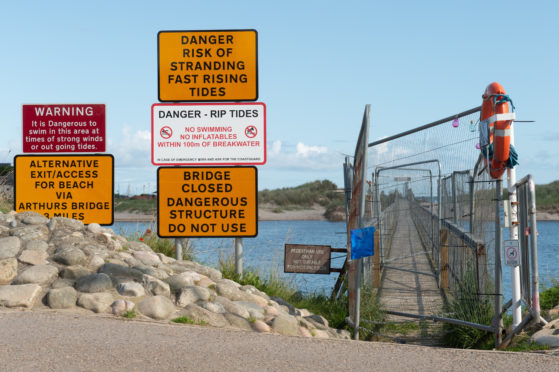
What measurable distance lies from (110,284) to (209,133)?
415cm

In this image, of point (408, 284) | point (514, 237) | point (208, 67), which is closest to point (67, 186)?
point (208, 67)

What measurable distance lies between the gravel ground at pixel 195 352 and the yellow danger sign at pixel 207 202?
465 centimetres

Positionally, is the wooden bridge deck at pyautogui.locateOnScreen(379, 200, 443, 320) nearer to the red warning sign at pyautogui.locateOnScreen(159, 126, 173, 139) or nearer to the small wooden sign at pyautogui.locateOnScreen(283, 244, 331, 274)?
the small wooden sign at pyautogui.locateOnScreen(283, 244, 331, 274)

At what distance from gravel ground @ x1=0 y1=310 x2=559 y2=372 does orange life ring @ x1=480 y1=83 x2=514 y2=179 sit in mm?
2613

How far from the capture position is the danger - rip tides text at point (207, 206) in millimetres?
12023

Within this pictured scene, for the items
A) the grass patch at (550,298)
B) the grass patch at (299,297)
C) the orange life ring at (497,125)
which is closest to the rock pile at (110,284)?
the grass patch at (299,297)

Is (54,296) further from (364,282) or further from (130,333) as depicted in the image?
(364,282)

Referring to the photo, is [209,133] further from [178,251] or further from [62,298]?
[62,298]

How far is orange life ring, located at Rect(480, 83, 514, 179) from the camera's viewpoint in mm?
8344

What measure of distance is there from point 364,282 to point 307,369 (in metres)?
5.19

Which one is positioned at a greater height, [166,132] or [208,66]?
[208,66]

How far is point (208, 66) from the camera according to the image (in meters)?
12.1

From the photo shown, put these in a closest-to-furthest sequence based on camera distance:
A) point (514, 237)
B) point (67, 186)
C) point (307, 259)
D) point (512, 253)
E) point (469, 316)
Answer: point (512, 253) → point (514, 237) → point (469, 316) → point (307, 259) → point (67, 186)

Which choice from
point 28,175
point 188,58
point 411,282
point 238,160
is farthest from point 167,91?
point 411,282
